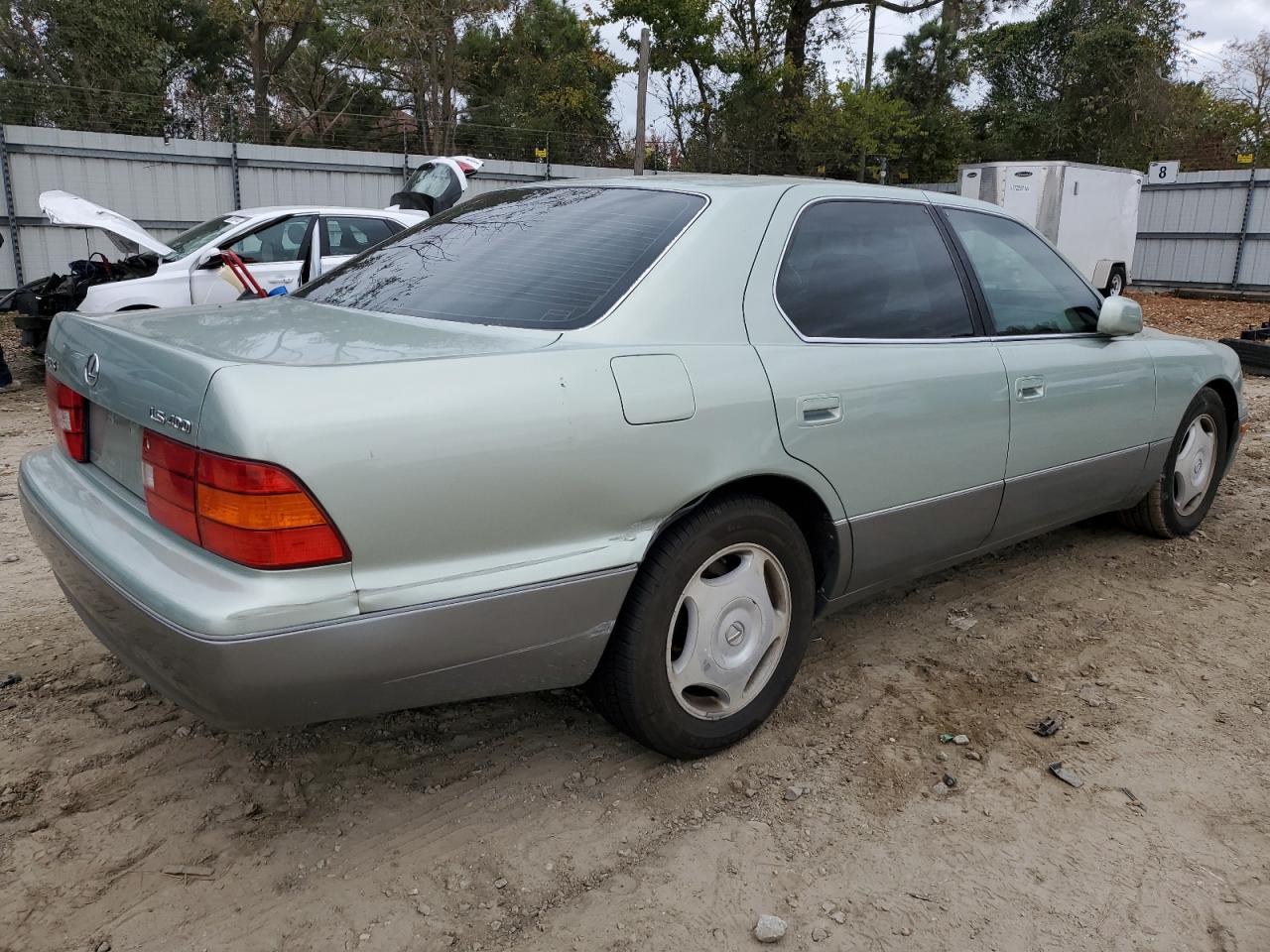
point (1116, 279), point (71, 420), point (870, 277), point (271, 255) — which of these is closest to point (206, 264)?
point (271, 255)

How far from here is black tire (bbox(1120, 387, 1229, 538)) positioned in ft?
13.6

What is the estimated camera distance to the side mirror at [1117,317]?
3508 millimetres

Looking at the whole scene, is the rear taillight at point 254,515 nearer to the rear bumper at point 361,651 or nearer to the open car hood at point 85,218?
the rear bumper at point 361,651

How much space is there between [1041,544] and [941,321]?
1844 mm

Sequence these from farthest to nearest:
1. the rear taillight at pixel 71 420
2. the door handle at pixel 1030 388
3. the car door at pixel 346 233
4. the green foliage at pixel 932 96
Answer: the green foliage at pixel 932 96 → the car door at pixel 346 233 → the door handle at pixel 1030 388 → the rear taillight at pixel 71 420

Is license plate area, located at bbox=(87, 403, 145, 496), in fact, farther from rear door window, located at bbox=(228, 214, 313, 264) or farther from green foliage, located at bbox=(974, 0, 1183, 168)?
green foliage, located at bbox=(974, 0, 1183, 168)

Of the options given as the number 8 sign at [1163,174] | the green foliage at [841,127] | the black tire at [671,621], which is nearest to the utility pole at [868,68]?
the green foliage at [841,127]

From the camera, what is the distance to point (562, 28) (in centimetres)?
2720

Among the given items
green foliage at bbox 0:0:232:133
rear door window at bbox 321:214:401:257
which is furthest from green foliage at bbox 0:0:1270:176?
rear door window at bbox 321:214:401:257

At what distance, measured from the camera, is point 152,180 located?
527 inches

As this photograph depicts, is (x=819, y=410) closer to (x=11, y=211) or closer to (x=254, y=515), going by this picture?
(x=254, y=515)

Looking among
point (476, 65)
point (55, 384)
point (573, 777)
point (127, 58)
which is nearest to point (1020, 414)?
point (573, 777)

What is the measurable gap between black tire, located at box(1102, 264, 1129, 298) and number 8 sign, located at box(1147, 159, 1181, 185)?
10.4ft

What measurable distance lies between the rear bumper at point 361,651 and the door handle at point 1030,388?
1.71 m
